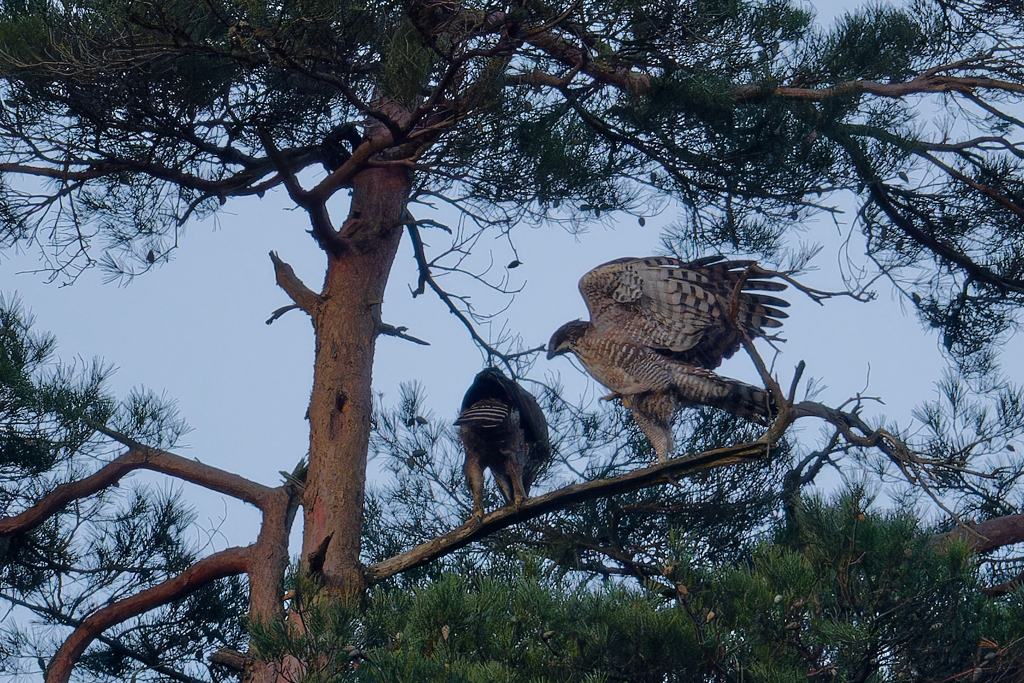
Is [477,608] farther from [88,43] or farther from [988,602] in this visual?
[88,43]

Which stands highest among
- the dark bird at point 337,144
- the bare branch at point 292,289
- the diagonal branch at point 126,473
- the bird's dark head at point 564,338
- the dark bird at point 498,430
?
the dark bird at point 337,144

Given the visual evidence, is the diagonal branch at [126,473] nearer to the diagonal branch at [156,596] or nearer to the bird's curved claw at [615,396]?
the diagonal branch at [156,596]

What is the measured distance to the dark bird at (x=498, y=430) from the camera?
13.9 feet

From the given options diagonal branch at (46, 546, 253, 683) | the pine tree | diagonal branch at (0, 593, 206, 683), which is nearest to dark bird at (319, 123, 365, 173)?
the pine tree

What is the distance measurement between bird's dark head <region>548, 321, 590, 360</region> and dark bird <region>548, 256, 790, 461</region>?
100 millimetres

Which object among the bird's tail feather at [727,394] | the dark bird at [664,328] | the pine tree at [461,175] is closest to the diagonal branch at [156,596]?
the pine tree at [461,175]

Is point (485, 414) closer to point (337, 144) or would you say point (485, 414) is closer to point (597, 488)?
point (597, 488)

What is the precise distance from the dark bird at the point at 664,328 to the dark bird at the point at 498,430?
41 centimetres

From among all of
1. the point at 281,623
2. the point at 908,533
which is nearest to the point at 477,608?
the point at 281,623

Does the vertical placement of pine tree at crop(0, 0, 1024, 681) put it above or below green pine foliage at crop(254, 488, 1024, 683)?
above

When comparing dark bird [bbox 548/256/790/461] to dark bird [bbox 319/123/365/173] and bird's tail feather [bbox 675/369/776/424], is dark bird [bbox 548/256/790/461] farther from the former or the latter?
dark bird [bbox 319/123/365/173]

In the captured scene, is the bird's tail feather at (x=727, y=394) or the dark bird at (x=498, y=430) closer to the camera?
the bird's tail feather at (x=727, y=394)

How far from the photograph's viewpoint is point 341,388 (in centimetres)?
446

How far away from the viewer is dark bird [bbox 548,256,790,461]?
4.46 m
